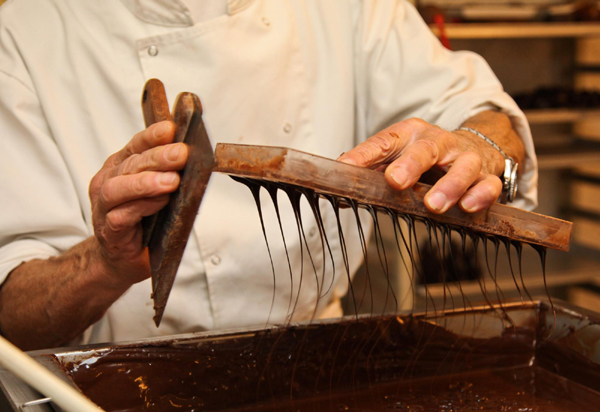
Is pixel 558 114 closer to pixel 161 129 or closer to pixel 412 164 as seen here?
pixel 412 164

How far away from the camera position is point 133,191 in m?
0.75

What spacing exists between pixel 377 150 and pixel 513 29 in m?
2.20

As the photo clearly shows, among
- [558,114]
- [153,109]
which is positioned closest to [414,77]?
[153,109]

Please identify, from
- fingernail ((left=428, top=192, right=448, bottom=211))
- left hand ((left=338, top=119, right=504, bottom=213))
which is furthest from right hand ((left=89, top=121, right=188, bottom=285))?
fingernail ((left=428, top=192, right=448, bottom=211))

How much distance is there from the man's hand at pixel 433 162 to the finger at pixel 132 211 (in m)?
0.27

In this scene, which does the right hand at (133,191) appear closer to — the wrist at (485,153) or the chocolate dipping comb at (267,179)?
the chocolate dipping comb at (267,179)

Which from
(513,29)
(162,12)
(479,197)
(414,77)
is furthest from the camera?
(513,29)

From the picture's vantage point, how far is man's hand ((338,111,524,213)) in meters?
0.79

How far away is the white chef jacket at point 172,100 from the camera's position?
114 cm

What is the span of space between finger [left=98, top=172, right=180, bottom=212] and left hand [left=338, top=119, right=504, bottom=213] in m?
0.24

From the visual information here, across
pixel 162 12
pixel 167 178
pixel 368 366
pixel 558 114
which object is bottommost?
pixel 558 114

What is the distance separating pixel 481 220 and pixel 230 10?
28.8 inches

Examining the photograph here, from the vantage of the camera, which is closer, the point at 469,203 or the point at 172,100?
the point at 469,203

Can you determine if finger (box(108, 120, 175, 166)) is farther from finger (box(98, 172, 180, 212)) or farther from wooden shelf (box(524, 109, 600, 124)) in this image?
wooden shelf (box(524, 109, 600, 124))
